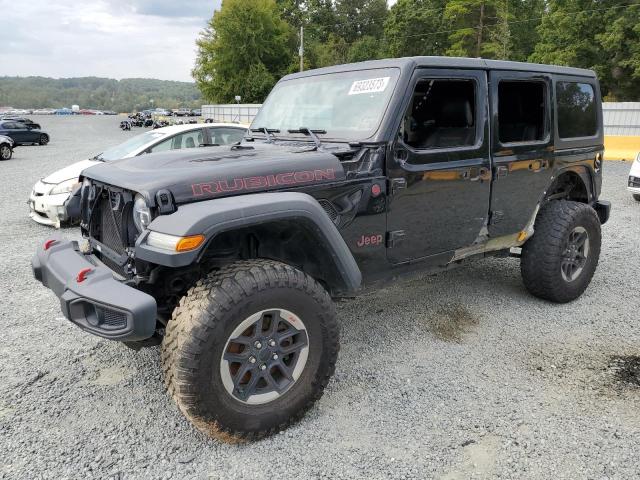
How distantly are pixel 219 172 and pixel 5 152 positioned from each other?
63.5ft

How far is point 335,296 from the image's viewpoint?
3402 mm

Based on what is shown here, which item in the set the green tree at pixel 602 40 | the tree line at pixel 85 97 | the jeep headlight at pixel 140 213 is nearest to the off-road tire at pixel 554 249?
the jeep headlight at pixel 140 213

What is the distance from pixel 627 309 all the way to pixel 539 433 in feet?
7.68

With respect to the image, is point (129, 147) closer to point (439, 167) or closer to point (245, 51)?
point (439, 167)

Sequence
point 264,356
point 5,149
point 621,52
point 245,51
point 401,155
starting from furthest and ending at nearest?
point 245,51
point 621,52
point 5,149
point 401,155
point 264,356

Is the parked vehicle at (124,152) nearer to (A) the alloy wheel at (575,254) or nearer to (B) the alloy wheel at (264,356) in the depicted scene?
(A) the alloy wheel at (575,254)

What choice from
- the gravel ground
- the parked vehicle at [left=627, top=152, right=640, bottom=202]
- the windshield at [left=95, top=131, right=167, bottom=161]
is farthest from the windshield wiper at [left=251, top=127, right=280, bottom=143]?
the parked vehicle at [left=627, top=152, right=640, bottom=202]

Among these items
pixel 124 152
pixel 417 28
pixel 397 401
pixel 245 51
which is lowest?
pixel 397 401

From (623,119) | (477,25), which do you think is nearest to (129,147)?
(623,119)

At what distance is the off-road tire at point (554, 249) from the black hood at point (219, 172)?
2.26 metres

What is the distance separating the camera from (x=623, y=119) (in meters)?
18.7

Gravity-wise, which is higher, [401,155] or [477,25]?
[477,25]

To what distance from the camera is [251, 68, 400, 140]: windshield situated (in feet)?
11.4

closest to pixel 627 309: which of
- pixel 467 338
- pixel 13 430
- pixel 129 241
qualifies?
pixel 467 338
